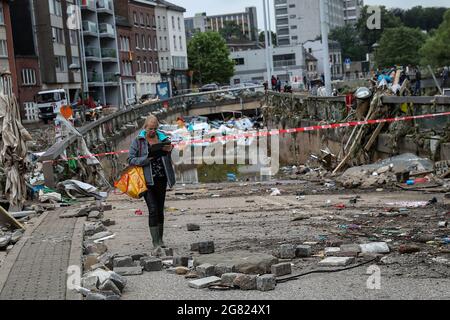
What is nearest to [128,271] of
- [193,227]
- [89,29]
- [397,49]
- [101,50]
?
[193,227]

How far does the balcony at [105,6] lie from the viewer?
9412 centimetres

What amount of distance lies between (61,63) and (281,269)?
7343 centimetres

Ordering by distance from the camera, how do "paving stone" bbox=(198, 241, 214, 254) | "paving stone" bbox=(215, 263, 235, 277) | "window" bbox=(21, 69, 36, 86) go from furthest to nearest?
"window" bbox=(21, 69, 36, 86) < "paving stone" bbox=(198, 241, 214, 254) < "paving stone" bbox=(215, 263, 235, 277)

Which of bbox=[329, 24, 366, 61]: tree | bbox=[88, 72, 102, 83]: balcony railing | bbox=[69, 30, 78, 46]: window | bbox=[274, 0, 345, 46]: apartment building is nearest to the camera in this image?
bbox=[69, 30, 78, 46]: window

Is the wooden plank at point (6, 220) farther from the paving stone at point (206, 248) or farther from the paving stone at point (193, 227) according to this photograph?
the paving stone at point (206, 248)

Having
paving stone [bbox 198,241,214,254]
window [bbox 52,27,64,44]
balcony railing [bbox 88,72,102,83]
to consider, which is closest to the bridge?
paving stone [bbox 198,241,214,254]

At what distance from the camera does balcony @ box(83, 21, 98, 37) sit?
89625 millimetres

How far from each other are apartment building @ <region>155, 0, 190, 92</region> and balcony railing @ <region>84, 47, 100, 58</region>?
61.1ft

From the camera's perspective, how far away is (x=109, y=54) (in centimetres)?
9450

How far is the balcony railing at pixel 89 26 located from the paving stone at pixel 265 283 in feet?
278

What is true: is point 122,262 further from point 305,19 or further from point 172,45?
point 305,19

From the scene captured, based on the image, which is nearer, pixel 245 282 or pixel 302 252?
pixel 245 282

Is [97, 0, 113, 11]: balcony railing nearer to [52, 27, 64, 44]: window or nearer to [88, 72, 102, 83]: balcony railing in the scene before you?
[88, 72, 102, 83]: balcony railing
